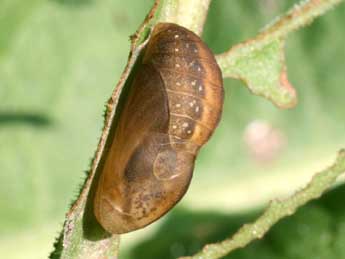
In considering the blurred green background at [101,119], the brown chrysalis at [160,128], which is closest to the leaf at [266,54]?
the brown chrysalis at [160,128]

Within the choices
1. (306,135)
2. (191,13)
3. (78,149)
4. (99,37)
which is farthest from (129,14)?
(191,13)

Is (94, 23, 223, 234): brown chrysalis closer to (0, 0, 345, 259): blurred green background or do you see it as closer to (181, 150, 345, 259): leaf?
(181, 150, 345, 259): leaf

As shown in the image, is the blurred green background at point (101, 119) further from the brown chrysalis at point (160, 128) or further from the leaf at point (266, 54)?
the brown chrysalis at point (160, 128)

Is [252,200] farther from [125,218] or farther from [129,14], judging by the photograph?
[125,218]

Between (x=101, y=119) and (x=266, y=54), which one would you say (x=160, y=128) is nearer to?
(x=266, y=54)

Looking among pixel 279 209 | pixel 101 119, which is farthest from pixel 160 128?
pixel 101 119

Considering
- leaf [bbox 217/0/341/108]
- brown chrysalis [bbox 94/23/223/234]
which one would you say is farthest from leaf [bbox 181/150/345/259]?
leaf [bbox 217/0/341/108]
